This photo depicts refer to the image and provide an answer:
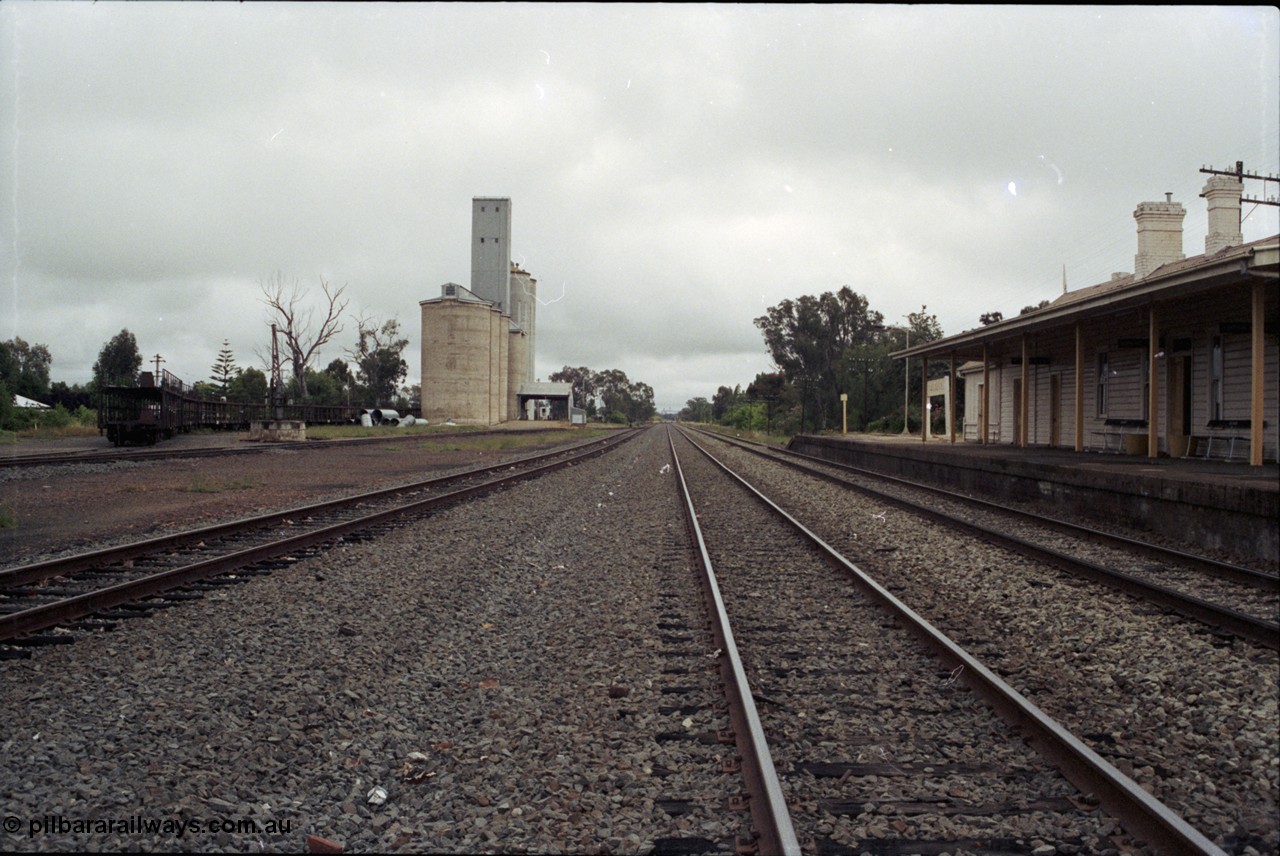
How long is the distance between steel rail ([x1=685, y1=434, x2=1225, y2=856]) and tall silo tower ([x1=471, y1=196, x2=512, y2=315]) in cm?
6953

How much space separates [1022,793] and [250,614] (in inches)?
201

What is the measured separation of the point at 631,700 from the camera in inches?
164

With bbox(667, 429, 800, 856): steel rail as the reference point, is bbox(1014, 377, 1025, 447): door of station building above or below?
above

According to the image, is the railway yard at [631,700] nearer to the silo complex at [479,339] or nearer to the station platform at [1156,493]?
the station platform at [1156,493]

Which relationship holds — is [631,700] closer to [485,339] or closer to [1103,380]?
[1103,380]

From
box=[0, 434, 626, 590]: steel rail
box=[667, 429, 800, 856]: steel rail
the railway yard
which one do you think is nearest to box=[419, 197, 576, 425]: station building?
box=[0, 434, 626, 590]: steel rail

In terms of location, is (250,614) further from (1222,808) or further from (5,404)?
(5,404)

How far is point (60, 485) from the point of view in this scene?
47.0 feet

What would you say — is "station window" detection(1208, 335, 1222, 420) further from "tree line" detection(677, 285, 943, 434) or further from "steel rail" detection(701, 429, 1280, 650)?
"tree line" detection(677, 285, 943, 434)

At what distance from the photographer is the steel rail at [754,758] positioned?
2.61 meters

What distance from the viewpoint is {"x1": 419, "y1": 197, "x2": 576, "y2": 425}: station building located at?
6222cm

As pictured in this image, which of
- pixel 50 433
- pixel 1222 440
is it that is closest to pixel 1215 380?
pixel 1222 440

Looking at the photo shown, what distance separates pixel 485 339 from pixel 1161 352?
5442 centimetres

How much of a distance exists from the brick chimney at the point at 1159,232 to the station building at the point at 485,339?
49.3 metres
